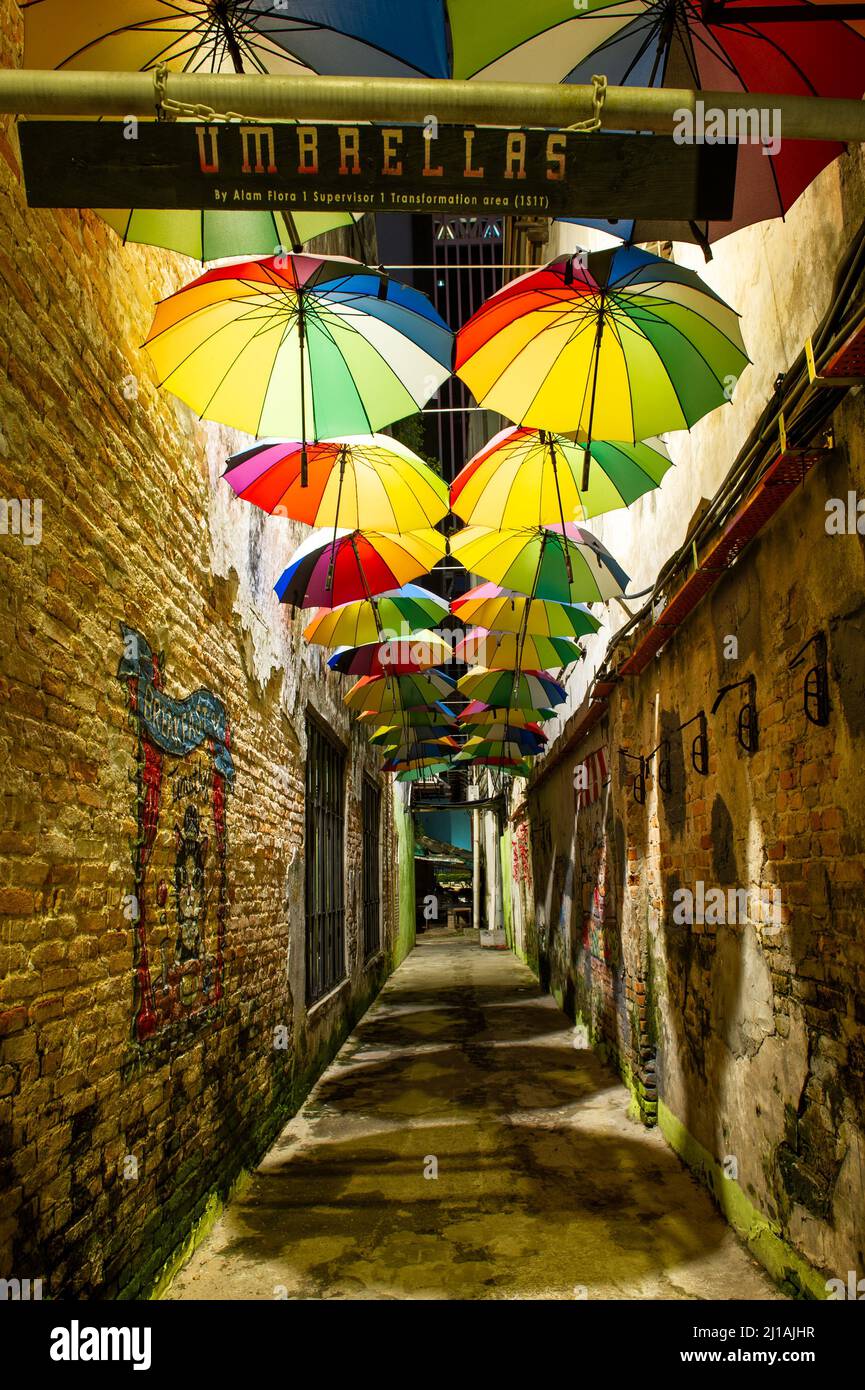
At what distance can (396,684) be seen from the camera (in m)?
7.77

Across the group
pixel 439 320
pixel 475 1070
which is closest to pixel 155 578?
pixel 439 320

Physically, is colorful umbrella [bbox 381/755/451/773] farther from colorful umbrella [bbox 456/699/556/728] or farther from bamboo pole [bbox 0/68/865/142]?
bamboo pole [bbox 0/68/865/142]

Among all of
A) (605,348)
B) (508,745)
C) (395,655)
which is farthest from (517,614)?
(508,745)

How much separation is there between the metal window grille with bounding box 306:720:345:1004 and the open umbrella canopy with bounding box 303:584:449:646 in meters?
1.31

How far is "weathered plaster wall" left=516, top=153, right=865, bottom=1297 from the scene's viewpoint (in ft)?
9.07

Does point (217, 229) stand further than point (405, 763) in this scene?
No

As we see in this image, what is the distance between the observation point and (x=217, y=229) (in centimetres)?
296

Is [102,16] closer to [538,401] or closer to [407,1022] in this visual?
[538,401]

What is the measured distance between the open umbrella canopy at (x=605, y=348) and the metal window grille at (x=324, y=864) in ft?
13.9

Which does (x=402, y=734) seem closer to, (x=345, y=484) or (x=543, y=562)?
(x=543, y=562)

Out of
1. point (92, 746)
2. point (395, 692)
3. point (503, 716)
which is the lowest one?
point (92, 746)

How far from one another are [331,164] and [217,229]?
1.16 m

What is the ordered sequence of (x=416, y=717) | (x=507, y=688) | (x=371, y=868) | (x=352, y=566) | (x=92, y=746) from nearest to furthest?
(x=92, y=746), (x=352, y=566), (x=507, y=688), (x=416, y=717), (x=371, y=868)

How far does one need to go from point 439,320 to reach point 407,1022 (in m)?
8.52
